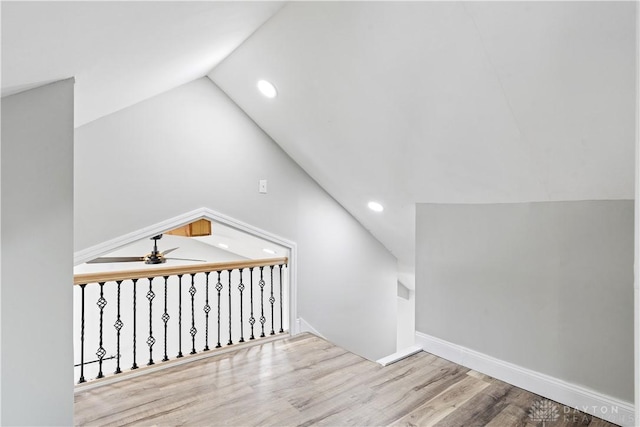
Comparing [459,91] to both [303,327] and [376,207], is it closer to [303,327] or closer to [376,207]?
[376,207]

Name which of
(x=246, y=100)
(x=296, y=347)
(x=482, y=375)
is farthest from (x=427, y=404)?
(x=246, y=100)

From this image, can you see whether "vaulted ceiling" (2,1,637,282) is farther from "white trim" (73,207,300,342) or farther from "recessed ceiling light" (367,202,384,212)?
"white trim" (73,207,300,342)

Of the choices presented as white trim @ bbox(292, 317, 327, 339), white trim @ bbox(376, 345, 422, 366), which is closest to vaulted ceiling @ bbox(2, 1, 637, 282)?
white trim @ bbox(376, 345, 422, 366)

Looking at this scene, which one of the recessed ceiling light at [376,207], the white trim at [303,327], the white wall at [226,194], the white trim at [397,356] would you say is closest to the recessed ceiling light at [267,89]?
the white wall at [226,194]

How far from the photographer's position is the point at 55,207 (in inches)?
53.6

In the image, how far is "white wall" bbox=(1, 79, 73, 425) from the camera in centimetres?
127

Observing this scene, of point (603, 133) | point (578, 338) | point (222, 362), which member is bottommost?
point (222, 362)

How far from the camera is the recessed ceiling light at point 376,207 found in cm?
351

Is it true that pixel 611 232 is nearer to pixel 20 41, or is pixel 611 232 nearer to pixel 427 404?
pixel 427 404

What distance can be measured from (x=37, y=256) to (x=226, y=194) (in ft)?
6.06

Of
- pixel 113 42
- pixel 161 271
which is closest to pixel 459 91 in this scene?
pixel 113 42

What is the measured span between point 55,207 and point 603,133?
248cm

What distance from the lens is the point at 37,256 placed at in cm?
133

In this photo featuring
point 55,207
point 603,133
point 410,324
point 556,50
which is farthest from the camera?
point 410,324
